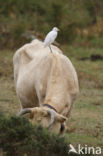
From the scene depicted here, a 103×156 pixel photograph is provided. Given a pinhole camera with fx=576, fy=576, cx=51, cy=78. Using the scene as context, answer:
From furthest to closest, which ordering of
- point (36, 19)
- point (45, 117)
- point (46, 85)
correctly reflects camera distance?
point (36, 19) < point (46, 85) < point (45, 117)

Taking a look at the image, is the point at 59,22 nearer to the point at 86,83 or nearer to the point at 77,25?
the point at 77,25

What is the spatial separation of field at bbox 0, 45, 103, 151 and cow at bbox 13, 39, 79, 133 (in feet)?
2.79

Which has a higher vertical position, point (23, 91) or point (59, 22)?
point (23, 91)

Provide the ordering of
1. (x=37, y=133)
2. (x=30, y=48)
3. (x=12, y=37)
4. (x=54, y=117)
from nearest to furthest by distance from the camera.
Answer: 1. (x=37, y=133)
2. (x=54, y=117)
3. (x=30, y=48)
4. (x=12, y=37)

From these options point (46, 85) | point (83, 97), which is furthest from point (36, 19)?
point (46, 85)

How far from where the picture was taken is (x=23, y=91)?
8820 millimetres

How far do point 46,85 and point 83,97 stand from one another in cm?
434

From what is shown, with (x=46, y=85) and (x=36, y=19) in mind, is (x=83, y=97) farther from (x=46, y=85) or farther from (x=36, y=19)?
(x=36, y=19)

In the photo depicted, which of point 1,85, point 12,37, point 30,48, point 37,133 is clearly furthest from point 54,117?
point 12,37

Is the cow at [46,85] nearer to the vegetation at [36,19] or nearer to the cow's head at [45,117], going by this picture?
the cow's head at [45,117]

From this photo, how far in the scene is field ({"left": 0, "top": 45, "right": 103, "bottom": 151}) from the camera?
9.12 meters

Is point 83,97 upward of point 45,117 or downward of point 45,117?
downward

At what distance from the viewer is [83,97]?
40.6 ft

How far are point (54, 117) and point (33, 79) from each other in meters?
1.62
